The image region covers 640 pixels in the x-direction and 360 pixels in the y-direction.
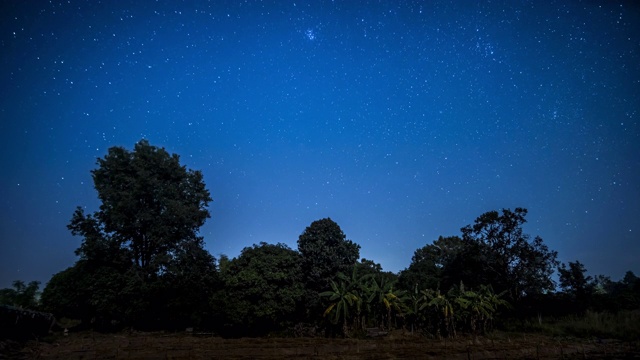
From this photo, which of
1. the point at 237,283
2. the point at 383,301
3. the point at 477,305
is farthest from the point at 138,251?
the point at 477,305

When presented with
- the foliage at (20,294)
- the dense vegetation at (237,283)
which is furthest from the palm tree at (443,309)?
the foliage at (20,294)

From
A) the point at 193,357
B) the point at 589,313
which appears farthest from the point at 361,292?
the point at 589,313

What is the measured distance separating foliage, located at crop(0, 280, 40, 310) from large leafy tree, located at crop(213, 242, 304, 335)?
37.3m

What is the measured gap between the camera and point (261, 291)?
28.3 meters

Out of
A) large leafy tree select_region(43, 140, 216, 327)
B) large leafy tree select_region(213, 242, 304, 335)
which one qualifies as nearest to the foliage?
large leafy tree select_region(43, 140, 216, 327)

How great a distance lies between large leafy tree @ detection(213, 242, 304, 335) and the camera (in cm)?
2812

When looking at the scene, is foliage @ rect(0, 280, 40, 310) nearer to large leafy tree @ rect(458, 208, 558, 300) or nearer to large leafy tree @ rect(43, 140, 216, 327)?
large leafy tree @ rect(43, 140, 216, 327)

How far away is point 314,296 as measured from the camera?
30.9 meters

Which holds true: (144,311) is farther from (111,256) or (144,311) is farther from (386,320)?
(386,320)

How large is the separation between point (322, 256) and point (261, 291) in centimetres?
668

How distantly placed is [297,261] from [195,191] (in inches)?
544

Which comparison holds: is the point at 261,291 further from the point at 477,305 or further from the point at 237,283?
the point at 477,305

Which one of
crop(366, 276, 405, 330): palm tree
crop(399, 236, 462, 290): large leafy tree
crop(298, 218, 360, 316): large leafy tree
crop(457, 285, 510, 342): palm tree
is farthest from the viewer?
crop(399, 236, 462, 290): large leafy tree

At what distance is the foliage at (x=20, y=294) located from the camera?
4934cm
